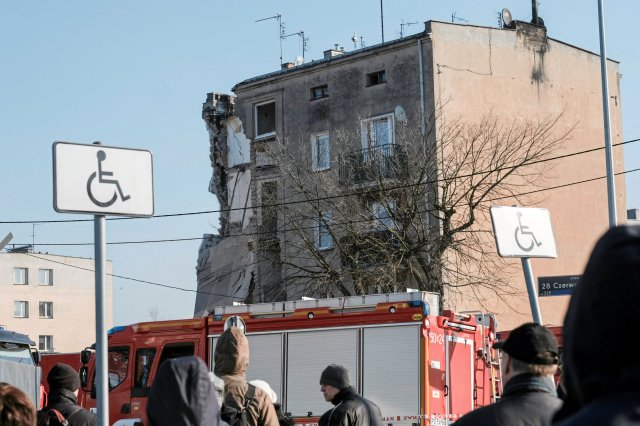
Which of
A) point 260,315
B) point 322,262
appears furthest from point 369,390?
point 322,262

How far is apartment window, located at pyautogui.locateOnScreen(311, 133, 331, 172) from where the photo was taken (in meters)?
40.2

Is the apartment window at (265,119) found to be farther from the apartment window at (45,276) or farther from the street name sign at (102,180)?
the apartment window at (45,276)

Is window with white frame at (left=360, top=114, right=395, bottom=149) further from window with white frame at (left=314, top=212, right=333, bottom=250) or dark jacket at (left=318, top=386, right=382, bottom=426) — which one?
dark jacket at (left=318, top=386, right=382, bottom=426)

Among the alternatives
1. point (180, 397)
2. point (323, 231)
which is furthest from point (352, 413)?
point (323, 231)

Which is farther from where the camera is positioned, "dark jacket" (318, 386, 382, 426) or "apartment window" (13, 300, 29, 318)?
"apartment window" (13, 300, 29, 318)

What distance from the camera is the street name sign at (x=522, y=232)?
9.26m

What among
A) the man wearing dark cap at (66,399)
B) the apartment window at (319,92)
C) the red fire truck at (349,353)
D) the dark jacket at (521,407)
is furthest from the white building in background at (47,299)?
the dark jacket at (521,407)

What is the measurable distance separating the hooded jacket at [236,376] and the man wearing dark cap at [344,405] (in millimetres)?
1882

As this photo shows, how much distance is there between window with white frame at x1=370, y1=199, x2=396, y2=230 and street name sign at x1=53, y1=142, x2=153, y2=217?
2424 cm

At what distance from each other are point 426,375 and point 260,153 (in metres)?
26.8

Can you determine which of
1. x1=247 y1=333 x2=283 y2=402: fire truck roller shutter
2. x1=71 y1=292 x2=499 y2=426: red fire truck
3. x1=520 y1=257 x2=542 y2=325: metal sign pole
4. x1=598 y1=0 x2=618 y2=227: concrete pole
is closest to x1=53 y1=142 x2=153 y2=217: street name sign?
x1=520 y1=257 x2=542 y2=325: metal sign pole

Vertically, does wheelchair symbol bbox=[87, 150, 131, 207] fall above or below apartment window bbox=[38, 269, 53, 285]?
above

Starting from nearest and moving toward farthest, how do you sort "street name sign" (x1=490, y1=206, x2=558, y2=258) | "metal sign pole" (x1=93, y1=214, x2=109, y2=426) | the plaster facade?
1. "metal sign pole" (x1=93, y1=214, x2=109, y2=426)
2. "street name sign" (x1=490, y1=206, x2=558, y2=258)
3. the plaster facade

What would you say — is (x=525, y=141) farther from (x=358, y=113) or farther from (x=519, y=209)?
(x=519, y=209)
